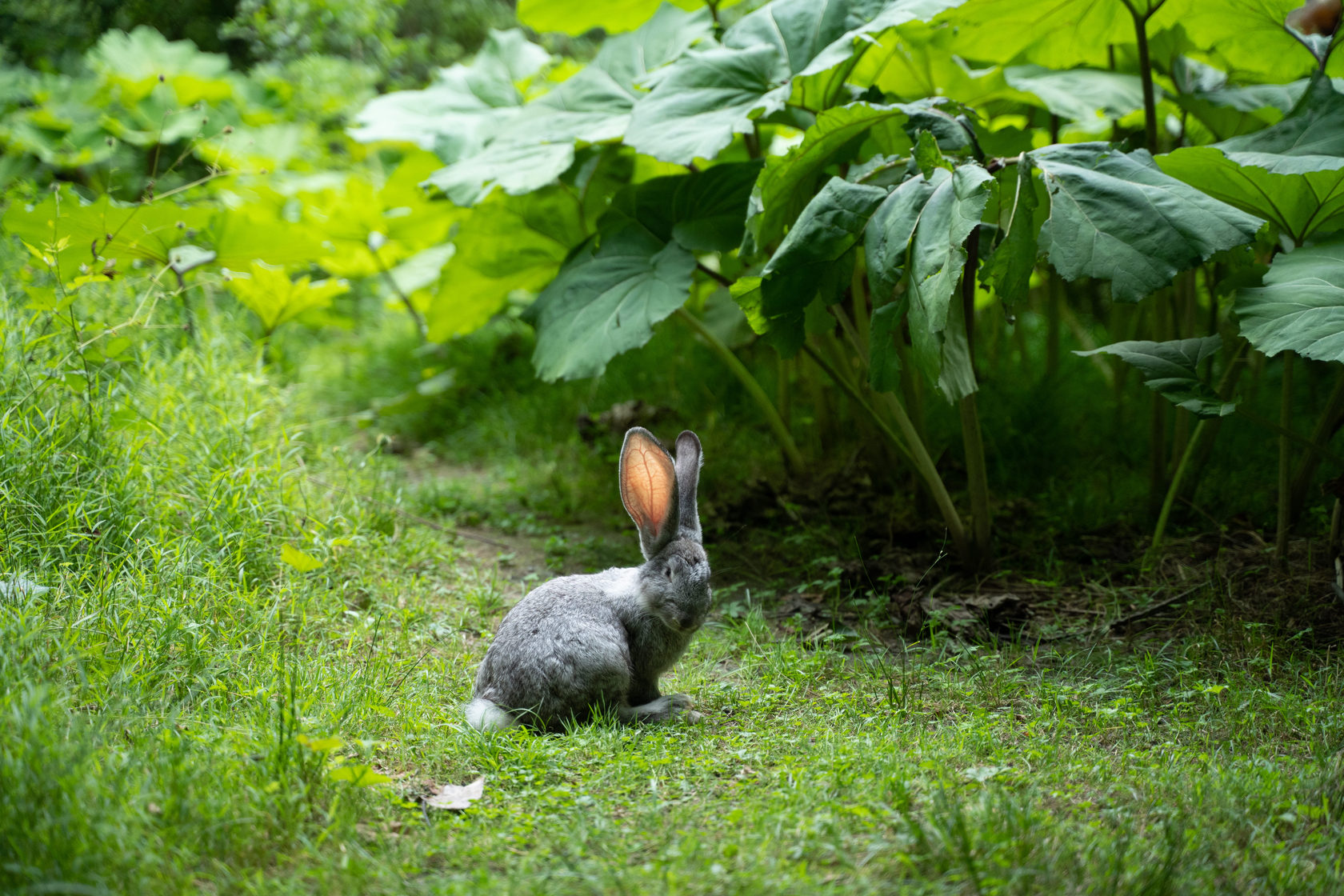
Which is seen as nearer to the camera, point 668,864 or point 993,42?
point 668,864

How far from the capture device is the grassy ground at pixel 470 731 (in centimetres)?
210

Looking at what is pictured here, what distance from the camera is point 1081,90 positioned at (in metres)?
4.50

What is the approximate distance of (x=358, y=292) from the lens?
8898 mm

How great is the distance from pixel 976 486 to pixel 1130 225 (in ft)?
3.69

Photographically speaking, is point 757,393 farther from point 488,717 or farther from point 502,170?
point 488,717

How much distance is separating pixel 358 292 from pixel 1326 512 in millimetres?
7413

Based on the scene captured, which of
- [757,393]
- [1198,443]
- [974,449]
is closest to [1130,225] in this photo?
[974,449]

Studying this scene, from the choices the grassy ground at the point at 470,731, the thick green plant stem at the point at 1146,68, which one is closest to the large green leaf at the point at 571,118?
the grassy ground at the point at 470,731

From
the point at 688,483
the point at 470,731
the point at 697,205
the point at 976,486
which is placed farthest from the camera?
the point at 697,205

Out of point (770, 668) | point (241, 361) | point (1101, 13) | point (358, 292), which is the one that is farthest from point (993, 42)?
point (358, 292)

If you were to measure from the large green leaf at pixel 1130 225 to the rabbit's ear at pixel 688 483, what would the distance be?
1302mm

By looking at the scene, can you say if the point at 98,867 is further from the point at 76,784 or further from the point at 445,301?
the point at 445,301

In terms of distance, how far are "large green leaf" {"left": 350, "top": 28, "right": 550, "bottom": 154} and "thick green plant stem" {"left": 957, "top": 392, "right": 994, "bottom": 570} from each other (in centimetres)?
298

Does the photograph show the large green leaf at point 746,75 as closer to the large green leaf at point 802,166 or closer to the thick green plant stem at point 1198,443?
the large green leaf at point 802,166
